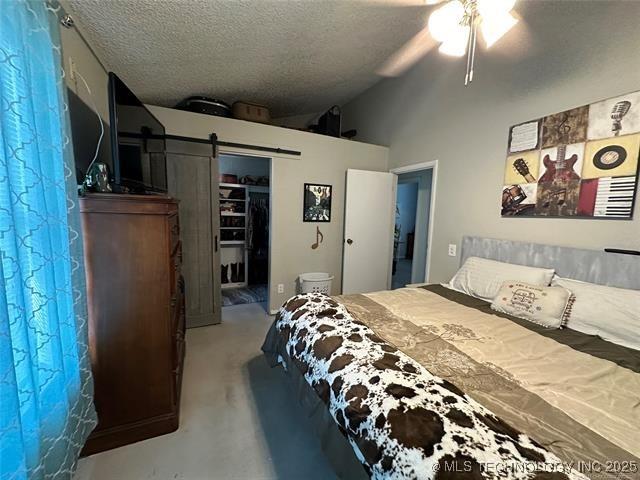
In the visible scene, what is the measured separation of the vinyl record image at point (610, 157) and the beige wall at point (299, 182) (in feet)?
7.39

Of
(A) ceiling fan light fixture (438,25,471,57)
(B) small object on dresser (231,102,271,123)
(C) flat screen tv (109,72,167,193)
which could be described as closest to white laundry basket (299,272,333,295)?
(C) flat screen tv (109,72,167,193)

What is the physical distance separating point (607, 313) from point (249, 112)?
3.49 m

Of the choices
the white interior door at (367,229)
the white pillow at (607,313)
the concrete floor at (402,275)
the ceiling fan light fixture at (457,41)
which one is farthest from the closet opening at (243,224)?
the white pillow at (607,313)

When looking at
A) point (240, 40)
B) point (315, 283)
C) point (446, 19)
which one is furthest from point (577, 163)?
point (240, 40)

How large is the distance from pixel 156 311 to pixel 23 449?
2.34 ft

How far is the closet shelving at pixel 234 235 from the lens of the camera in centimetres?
436

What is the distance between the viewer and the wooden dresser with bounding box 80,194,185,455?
1.28 metres

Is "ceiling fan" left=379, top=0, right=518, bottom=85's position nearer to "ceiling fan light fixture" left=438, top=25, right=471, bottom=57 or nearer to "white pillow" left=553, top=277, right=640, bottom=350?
"ceiling fan light fixture" left=438, top=25, right=471, bottom=57

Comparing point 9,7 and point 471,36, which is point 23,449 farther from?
point 471,36

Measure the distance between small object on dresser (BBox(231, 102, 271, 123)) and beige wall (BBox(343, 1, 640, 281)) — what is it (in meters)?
1.70

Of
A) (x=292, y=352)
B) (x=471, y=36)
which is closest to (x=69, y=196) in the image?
(x=292, y=352)

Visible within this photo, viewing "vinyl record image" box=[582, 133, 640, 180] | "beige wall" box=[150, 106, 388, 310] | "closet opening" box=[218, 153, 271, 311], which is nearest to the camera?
"vinyl record image" box=[582, 133, 640, 180]

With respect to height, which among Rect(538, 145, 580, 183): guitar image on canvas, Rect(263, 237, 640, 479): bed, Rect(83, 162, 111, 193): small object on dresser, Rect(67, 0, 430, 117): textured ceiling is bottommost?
Rect(263, 237, 640, 479): bed

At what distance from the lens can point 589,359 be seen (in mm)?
1229
